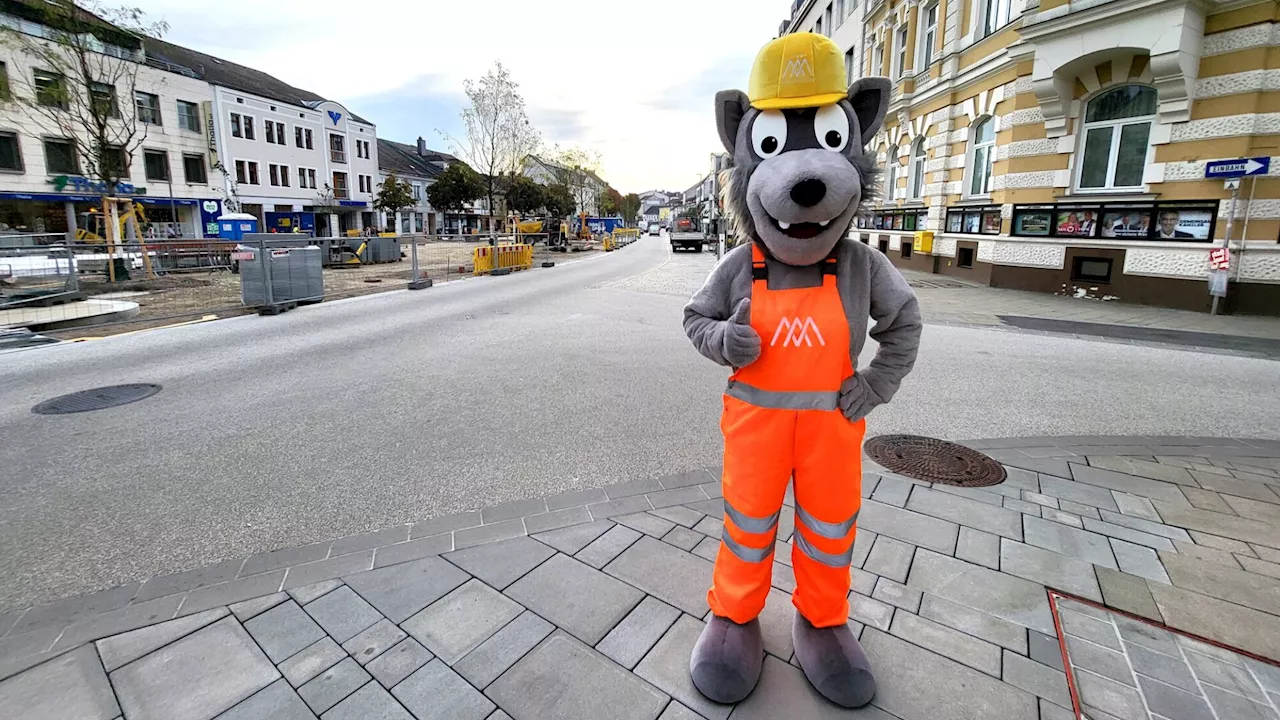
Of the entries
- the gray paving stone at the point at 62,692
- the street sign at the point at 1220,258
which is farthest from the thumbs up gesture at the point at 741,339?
the street sign at the point at 1220,258

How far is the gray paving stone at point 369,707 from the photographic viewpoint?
80.1 inches

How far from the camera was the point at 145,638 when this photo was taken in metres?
2.43

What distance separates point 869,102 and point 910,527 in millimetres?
2178

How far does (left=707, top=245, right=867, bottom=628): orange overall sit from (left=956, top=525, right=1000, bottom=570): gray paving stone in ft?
3.71

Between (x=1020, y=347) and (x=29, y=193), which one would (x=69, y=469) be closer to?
(x=1020, y=347)

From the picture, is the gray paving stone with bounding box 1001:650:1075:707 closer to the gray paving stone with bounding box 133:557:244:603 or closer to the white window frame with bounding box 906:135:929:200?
the gray paving stone with bounding box 133:557:244:603

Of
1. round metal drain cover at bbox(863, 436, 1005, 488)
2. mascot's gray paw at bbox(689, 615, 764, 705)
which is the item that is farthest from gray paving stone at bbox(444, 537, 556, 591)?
round metal drain cover at bbox(863, 436, 1005, 488)

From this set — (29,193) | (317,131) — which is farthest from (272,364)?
(317,131)

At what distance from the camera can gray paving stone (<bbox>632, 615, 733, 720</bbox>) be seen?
208cm

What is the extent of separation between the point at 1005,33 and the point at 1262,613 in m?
15.9

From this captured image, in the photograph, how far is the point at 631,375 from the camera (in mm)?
6777

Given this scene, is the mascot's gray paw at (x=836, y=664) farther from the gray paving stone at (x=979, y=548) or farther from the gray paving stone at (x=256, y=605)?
the gray paving stone at (x=256, y=605)

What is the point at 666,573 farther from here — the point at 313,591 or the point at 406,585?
the point at 313,591

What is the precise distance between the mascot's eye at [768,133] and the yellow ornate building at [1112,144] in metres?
6.00
